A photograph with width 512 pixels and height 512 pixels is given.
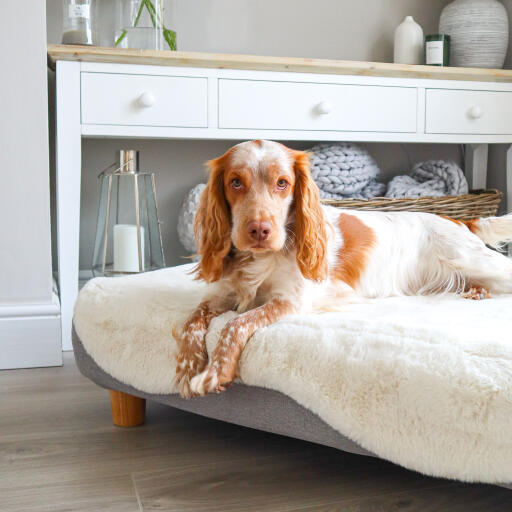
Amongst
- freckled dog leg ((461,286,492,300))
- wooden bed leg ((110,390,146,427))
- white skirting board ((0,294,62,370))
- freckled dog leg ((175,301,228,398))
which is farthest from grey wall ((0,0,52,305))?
freckled dog leg ((461,286,492,300))

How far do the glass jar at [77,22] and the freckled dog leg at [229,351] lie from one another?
141 cm

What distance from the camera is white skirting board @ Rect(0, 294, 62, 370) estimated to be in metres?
2.20

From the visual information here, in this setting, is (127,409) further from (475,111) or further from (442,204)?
(475,111)

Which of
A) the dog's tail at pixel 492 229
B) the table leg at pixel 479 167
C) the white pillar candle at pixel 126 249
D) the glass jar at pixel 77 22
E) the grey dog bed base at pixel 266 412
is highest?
the glass jar at pixel 77 22

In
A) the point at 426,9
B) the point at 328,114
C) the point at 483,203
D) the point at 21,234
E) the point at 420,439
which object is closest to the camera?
the point at 420,439

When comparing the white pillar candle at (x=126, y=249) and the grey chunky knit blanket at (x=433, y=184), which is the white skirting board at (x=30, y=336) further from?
the grey chunky knit blanket at (x=433, y=184)

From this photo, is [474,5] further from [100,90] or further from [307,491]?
[307,491]

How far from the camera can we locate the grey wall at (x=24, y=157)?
7.00 feet

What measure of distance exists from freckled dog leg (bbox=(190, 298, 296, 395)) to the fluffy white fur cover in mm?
22

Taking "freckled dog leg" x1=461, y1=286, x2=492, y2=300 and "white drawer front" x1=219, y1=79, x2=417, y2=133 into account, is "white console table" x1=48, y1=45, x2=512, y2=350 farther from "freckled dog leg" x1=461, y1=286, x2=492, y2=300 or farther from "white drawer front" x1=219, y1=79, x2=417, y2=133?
"freckled dog leg" x1=461, y1=286, x2=492, y2=300

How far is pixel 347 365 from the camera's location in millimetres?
1245

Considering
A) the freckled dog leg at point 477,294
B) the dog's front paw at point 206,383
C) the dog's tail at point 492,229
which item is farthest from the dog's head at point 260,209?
the dog's tail at point 492,229

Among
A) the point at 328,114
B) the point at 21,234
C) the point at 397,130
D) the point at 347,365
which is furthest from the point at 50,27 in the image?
the point at 347,365

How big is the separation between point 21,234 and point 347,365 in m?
1.35
